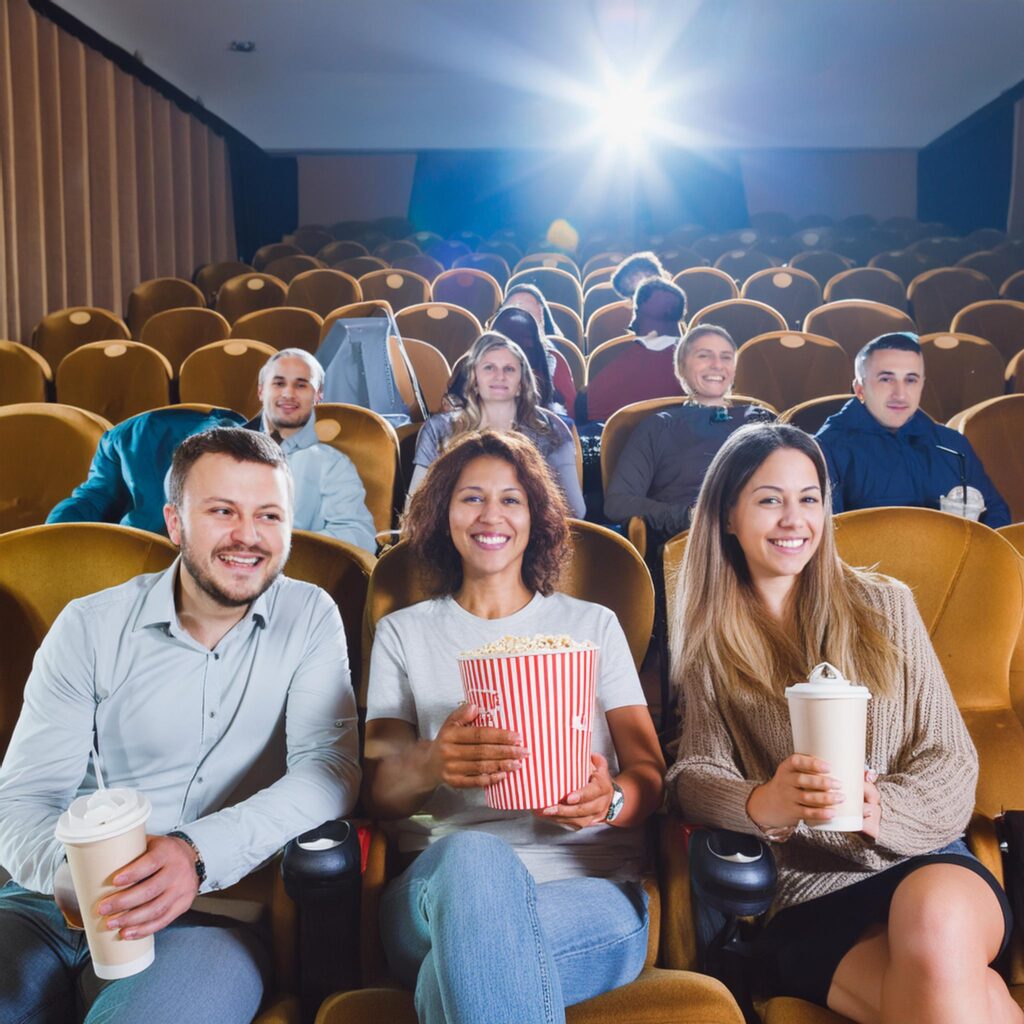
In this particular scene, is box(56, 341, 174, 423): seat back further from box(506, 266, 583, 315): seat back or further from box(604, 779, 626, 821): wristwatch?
box(604, 779, 626, 821): wristwatch

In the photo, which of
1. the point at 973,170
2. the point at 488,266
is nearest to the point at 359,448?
the point at 488,266

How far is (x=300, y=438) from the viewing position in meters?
2.43

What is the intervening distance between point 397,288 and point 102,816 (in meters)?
4.64

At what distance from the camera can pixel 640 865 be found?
48.8 inches

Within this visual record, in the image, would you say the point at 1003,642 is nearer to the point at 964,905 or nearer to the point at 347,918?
the point at 964,905

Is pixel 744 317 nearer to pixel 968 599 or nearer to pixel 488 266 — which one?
pixel 488 266

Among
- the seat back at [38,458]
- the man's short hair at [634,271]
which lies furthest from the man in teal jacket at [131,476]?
the man's short hair at [634,271]

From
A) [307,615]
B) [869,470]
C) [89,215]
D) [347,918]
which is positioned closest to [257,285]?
[89,215]

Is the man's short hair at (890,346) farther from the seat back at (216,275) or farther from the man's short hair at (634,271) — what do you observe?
the seat back at (216,275)

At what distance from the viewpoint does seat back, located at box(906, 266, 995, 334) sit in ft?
17.1

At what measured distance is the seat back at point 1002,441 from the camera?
8.54 feet

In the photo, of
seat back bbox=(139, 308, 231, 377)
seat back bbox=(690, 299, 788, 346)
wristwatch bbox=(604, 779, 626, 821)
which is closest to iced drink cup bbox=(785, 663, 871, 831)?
wristwatch bbox=(604, 779, 626, 821)

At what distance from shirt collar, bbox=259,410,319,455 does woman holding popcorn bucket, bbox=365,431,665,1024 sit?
103 cm

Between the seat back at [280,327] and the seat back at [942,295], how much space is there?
3.09m
